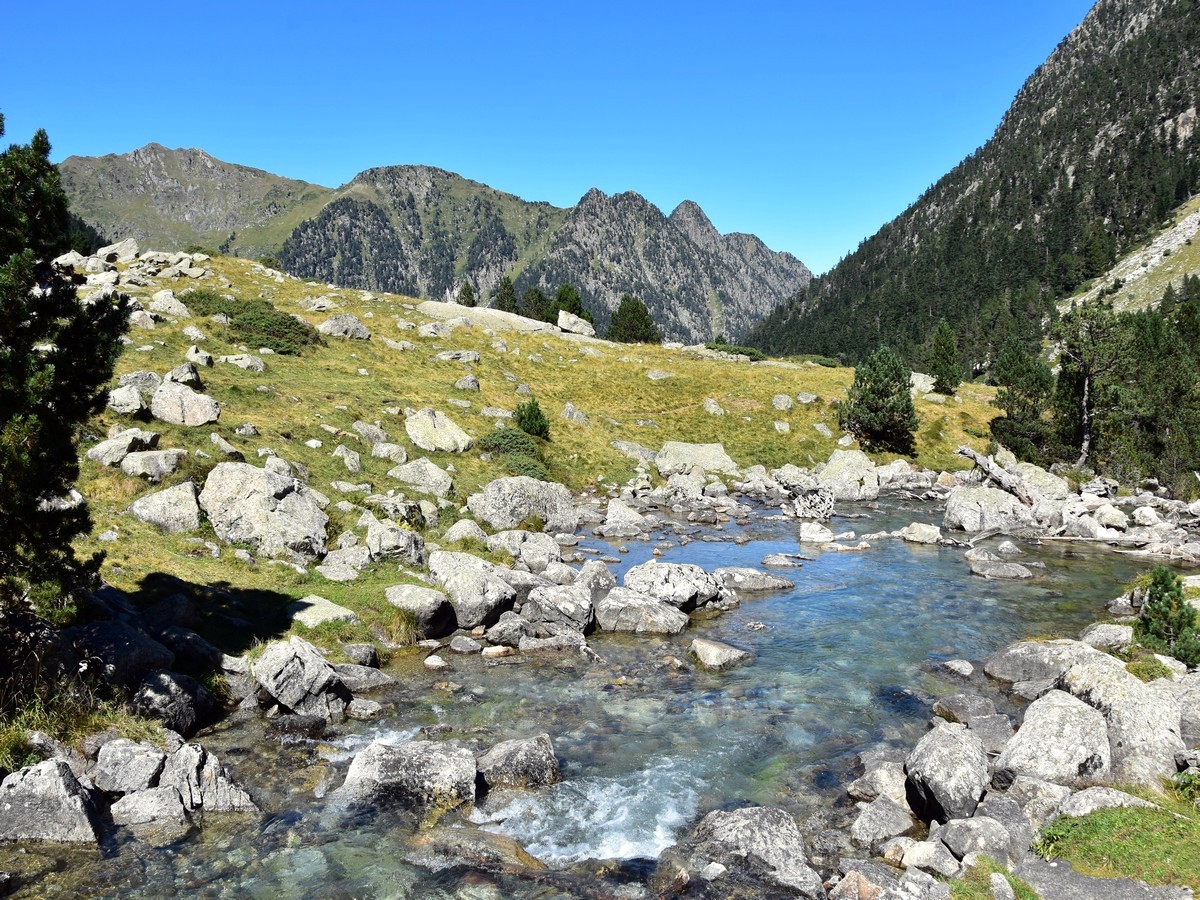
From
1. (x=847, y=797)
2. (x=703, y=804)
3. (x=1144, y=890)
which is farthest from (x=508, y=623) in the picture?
(x=1144, y=890)

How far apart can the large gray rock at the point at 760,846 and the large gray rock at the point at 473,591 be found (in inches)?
554

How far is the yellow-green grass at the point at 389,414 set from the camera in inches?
971

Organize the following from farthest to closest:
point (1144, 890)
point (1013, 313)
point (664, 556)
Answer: point (1013, 313), point (664, 556), point (1144, 890)

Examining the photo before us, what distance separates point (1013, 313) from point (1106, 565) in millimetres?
186234

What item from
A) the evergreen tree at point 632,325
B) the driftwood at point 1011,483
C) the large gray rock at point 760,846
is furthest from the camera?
the evergreen tree at point 632,325

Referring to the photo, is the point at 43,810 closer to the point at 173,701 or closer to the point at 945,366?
the point at 173,701

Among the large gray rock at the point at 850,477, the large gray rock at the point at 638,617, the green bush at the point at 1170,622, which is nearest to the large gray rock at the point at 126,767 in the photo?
the large gray rock at the point at 638,617

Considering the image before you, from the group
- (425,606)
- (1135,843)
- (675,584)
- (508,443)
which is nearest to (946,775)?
(1135,843)

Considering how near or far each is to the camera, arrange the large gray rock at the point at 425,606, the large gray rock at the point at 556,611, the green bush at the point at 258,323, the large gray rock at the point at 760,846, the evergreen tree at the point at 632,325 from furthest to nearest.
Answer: the evergreen tree at the point at 632,325 → the green bush at the point at 258,323 → the large gray rock at the point at 556,611 → the large gray rock at the point at 425,606 → the large gray rock at the point at 760,846

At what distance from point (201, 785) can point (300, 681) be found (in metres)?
4.52

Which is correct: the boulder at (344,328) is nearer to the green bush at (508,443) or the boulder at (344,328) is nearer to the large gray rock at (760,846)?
the green bush at (508,443)

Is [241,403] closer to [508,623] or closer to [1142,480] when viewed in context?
[508,623]

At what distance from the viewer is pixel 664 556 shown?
38656 mm

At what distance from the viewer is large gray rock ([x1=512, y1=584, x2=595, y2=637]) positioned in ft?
86.0
